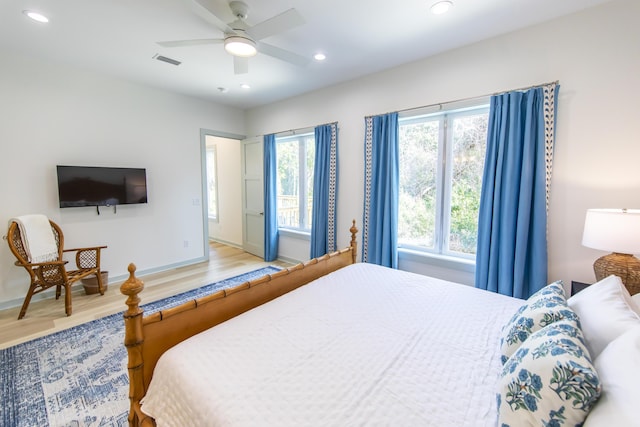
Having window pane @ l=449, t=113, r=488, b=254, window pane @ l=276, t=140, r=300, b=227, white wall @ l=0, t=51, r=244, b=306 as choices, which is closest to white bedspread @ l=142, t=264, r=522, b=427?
window pane @ l=449, t=113, r=488, b=254

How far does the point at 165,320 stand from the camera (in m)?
1.36

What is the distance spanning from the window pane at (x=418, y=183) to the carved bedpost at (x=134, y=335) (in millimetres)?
2894

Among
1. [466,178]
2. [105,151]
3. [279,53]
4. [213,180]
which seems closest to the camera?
[279,53]

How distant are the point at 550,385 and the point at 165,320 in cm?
153

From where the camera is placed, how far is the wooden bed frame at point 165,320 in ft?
3.96

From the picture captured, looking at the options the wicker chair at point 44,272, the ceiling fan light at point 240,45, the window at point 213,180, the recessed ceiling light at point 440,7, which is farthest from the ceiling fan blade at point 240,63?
the window at point 213,180

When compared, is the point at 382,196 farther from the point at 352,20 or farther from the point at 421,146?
the point at 352,20

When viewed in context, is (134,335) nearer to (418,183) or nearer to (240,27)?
(240,27)

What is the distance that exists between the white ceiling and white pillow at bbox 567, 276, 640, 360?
7.06 ft

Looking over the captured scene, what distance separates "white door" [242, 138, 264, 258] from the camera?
503 cm

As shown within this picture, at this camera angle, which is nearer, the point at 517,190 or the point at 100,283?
the point at 517,190

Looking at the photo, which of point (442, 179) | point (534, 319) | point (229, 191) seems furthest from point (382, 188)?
point (229, 191)

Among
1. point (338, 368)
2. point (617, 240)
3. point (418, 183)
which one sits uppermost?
point (418, 183)

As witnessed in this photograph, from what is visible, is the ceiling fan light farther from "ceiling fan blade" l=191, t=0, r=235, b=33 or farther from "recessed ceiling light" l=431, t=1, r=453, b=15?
"recessed ceiling light" l=431, t=1, r=453, b=15
